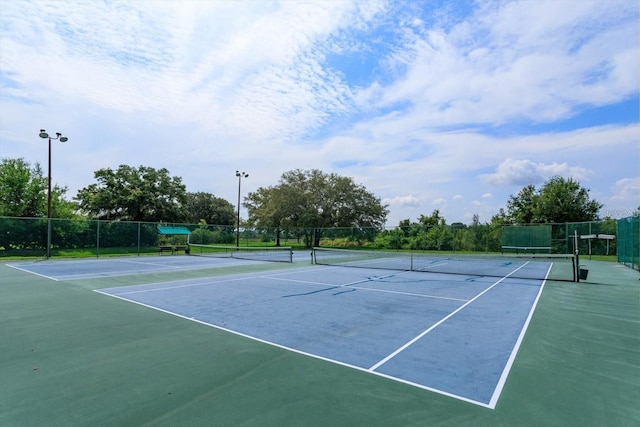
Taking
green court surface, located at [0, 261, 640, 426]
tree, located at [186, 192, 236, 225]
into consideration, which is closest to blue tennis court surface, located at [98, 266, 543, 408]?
A: green court surface, located at [0, 261, 640, 426]

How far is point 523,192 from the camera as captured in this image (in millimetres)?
42625

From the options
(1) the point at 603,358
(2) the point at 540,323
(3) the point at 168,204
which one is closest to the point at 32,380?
(1) the point at 603,358

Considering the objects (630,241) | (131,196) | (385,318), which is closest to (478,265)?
(630,241)

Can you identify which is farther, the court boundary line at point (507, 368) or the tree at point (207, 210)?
the tree at point (207, 210)

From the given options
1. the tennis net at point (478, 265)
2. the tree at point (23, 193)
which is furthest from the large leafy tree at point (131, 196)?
the tennis net at point (478, 265)

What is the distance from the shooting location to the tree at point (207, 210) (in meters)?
67.9

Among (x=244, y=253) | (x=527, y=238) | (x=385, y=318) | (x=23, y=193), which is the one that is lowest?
(x=244, y=253)

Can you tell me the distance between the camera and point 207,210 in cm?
6850

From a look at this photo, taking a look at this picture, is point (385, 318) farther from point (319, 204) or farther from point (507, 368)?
point (319, 204)

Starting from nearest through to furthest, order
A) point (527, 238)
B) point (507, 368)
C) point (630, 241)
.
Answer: point (507, 368) < point (630, 241) < point (527, 238)

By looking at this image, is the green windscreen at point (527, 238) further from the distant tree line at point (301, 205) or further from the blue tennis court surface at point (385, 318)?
the blue tennis court surface at point (385, 318)

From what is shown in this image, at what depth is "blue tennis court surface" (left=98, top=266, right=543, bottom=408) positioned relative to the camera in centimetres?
406

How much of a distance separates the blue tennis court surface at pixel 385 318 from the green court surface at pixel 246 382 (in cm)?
28

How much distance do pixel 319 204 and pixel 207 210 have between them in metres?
38.4
